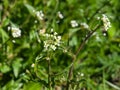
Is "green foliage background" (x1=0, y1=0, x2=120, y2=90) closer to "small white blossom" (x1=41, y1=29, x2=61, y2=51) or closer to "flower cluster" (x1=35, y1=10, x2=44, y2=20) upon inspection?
"flower cluster" (x1=35, y1=10, x2=44, y2=20)

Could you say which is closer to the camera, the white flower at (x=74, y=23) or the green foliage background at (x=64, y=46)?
the green foliage background at (x=64, y=46)

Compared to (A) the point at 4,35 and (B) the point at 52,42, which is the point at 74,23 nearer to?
(A) the point at 4,35

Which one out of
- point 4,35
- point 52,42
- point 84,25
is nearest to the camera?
point 52,42

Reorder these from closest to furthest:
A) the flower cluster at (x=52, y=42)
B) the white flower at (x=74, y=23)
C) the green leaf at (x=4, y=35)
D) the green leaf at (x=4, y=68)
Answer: the flower cluster at (x=52, y=42) → the green leaf at (x=4, y=68) → the green leaf at (x=4, y=35) → the white flower at (x=74, y=23)

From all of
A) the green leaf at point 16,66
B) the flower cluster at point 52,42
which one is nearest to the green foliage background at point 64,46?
the green leaf at point 16,66

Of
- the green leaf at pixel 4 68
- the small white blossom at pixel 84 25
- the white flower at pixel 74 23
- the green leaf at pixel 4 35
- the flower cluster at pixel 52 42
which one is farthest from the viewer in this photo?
the white flower at pixel 74 23

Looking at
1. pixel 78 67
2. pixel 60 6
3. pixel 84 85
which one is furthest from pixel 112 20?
pixel 84 85

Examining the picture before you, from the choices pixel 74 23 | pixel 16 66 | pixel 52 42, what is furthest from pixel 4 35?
pixel 52 42

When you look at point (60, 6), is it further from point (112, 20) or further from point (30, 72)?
point (30, 72)

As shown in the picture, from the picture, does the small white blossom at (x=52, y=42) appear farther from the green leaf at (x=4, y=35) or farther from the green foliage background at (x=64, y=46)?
the green leaf at (x=4, y=35)
